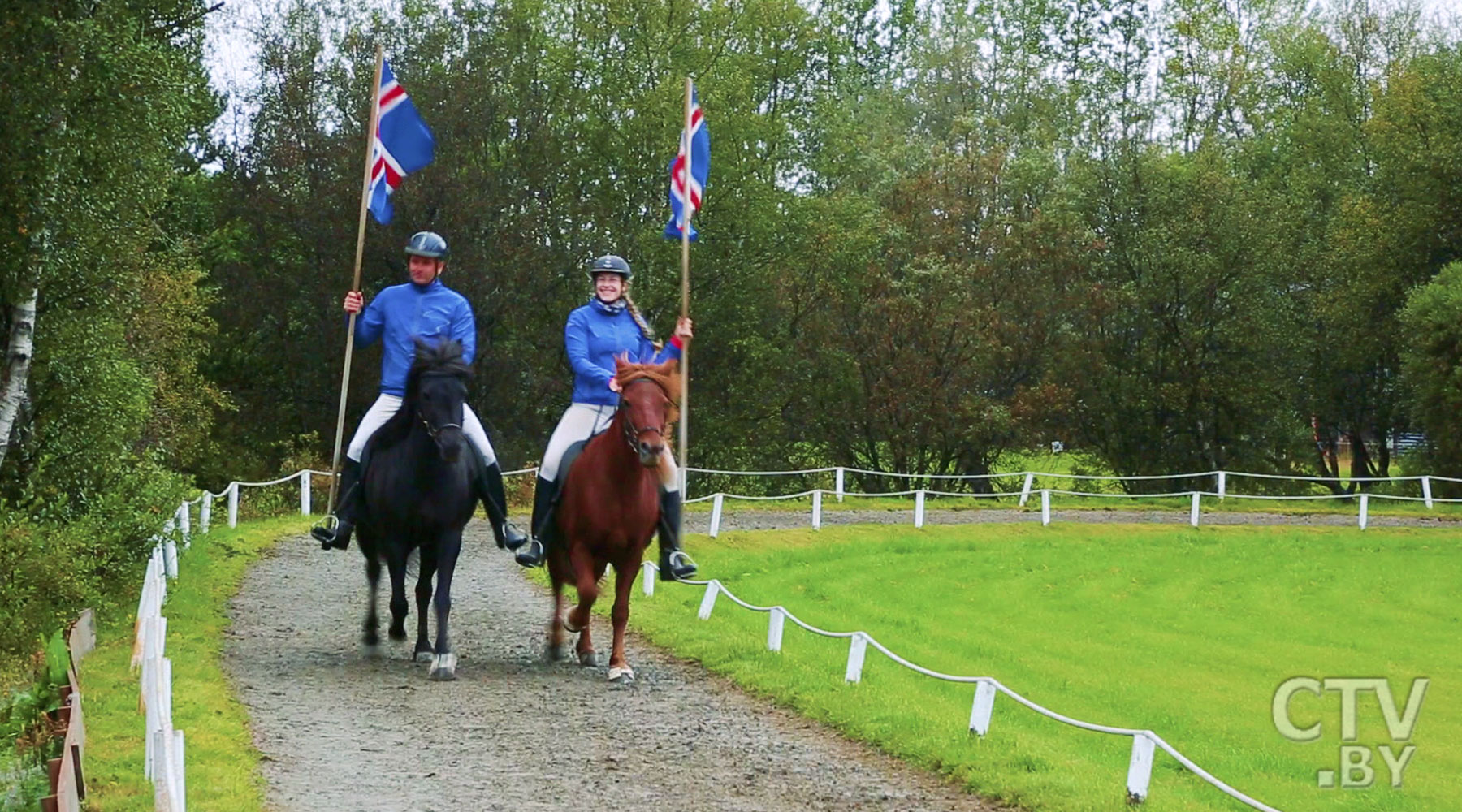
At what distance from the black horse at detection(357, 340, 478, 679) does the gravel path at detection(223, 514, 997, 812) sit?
2.83 feet

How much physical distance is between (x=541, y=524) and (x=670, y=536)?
1.05 m

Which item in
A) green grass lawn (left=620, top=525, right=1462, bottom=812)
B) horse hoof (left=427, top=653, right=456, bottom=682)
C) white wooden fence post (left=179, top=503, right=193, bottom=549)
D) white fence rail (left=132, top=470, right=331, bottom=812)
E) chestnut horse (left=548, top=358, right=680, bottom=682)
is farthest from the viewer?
white wooden fence post (left=179, top=503, right=193, bottom=549)

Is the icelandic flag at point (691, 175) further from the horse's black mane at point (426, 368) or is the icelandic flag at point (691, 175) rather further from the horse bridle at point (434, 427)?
the horse bridle at point (434, 427)

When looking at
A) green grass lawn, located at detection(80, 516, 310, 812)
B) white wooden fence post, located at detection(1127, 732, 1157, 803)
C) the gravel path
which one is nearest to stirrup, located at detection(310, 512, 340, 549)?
the gravel path

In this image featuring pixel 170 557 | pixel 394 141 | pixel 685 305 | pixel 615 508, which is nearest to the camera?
pixel 615 508

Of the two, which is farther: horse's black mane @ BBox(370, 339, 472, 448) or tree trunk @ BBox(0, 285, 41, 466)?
tree trunk @ BBox(0, 285, 41, 466)

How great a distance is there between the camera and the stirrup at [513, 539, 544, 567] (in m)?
13.9

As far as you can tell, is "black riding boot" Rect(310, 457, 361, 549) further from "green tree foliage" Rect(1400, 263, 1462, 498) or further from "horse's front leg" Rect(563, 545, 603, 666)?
"green tree foliage" Rect(1400, 263, 1462, 498)

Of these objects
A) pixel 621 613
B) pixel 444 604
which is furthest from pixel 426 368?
pixel 621 613

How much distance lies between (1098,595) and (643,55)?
88.6ft

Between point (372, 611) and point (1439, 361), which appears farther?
point (1439, 361)

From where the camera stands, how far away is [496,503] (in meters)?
14.3

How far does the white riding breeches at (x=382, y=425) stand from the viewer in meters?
13.9

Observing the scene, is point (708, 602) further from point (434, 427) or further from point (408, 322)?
point (434, 427)
